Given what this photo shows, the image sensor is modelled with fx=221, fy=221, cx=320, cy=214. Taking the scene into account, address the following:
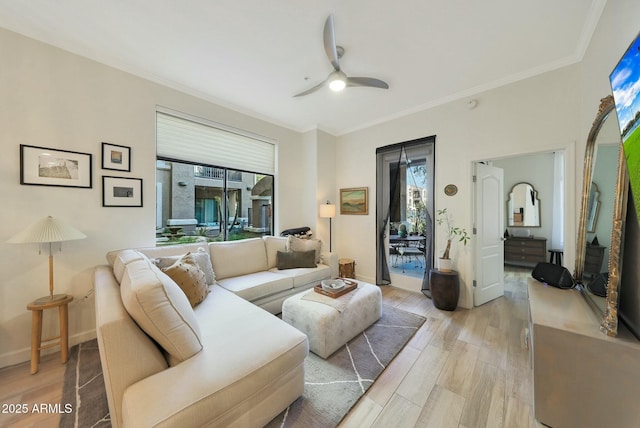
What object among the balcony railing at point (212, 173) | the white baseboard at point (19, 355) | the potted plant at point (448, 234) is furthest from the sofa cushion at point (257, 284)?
the potted plant at point (448, 234)

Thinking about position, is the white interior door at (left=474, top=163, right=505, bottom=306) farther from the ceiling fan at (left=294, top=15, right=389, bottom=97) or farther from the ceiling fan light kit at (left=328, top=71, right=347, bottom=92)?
the ceiling fan light kit at (left=328, top=71, right=347, bottom=92)

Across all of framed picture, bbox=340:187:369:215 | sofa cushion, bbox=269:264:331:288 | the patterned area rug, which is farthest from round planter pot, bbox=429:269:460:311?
framed picture, bbox=340:187:369:215

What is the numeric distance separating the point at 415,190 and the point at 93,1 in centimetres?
430

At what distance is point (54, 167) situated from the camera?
7.02 feet

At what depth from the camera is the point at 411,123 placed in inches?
142

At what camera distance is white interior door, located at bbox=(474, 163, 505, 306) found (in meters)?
3.11

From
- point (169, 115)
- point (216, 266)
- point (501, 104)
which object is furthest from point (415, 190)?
point (169, 115)

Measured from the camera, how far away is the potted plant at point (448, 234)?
308cm

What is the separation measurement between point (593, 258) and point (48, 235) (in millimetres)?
4485

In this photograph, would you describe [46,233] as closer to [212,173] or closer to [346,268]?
[212,173]

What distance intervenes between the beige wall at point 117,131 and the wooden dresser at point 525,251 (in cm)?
314

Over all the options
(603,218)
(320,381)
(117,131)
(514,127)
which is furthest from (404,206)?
(117,131)

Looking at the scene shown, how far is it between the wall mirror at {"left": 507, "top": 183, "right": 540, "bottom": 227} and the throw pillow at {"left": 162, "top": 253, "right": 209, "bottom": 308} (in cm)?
659

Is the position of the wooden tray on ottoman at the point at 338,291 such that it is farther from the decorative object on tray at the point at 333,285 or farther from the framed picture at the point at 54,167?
the framed picture at the point at 54,167
